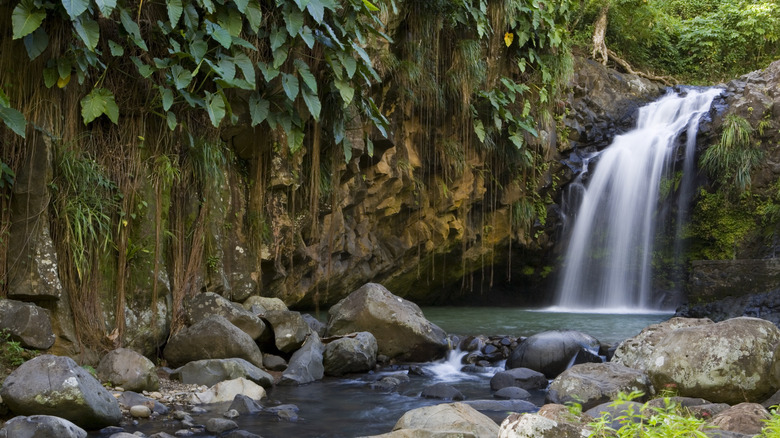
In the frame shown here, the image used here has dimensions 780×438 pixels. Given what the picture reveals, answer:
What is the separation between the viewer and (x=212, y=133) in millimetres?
7281

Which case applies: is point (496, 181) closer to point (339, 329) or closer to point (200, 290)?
point (339, 329)

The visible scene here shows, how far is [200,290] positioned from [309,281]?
3246 millimetres

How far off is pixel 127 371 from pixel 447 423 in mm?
2812

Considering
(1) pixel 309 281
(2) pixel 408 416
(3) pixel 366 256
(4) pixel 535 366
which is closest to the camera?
(2) pixel 408 416

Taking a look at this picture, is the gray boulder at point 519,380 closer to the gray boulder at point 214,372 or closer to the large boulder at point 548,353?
the large boulder at point 548,353

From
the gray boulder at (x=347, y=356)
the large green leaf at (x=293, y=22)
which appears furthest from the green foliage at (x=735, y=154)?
the large green leaf at (x=293, y=22)

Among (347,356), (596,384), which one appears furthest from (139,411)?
(596,384)

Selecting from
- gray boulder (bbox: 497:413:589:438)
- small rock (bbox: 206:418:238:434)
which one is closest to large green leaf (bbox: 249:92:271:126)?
small rock (bbox: 206:418:238:434)

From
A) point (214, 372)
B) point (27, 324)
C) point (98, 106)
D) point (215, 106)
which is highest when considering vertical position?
point (215, 106)

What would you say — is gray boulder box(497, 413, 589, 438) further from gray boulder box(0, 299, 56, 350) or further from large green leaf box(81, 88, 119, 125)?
large green leaf box(81, 88, 119, 125)

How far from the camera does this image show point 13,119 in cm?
517

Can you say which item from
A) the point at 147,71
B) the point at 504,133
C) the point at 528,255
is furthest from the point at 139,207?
the point at 528,255

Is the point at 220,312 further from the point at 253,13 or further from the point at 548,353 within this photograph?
the point at 548,353

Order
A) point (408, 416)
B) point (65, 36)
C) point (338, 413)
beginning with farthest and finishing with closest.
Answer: point (65, 36), point (338, 413), point (408, 416)
